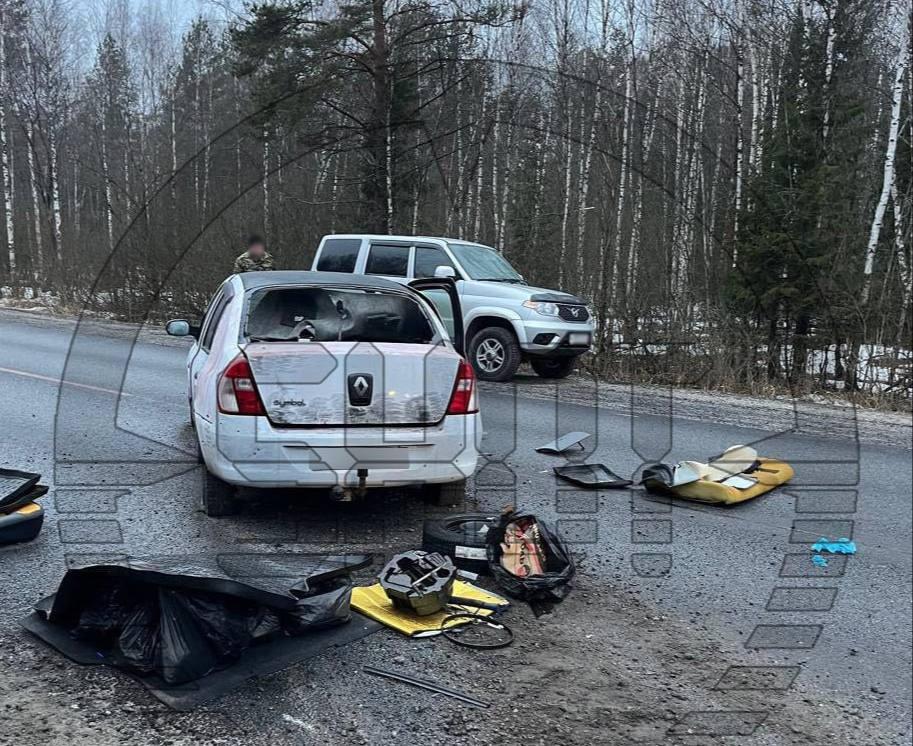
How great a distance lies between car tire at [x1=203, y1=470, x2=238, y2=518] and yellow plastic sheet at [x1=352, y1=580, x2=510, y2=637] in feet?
5.05

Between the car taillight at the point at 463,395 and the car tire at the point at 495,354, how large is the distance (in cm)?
736

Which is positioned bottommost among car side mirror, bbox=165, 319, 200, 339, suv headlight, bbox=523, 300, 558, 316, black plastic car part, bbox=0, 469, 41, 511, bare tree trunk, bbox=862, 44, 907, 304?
black plastic car part, bbox=0, 469, 41, 511

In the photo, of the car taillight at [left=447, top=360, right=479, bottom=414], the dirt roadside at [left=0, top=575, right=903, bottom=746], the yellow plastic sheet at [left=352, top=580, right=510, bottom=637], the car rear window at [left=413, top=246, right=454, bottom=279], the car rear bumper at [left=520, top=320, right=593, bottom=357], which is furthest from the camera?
the car rear window at [left=413, top=246, right=454, bottom=279]

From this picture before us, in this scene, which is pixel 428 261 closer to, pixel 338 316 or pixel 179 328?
pixel 179 328

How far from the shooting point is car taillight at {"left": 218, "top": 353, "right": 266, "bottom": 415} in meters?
4.97

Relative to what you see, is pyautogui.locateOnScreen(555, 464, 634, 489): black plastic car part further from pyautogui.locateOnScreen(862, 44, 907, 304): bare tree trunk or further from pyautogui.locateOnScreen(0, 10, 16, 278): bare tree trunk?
pyautogui.locateOnScreen(0, 10, 16, 278): bare tree trunk

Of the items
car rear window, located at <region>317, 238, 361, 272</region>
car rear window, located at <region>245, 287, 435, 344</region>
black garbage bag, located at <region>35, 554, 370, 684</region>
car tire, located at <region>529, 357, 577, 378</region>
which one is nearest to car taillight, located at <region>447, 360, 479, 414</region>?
car rear window, located at <region>245, 287, 435, 344</region>

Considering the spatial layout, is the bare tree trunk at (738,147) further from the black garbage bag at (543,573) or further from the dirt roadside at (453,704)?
the dirt roadside at (453,704)

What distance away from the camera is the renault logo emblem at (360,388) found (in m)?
5.08

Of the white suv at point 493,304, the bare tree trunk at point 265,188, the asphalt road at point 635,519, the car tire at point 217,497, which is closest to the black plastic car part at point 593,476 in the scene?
the asphalt road at point 635,519

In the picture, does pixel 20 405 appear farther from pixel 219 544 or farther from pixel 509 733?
pixel 509 733

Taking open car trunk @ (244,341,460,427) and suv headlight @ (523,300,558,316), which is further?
suv headlight @ (523,300,558,316)

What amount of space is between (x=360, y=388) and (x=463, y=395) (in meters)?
0.72

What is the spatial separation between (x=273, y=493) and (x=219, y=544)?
1077 millimetres
